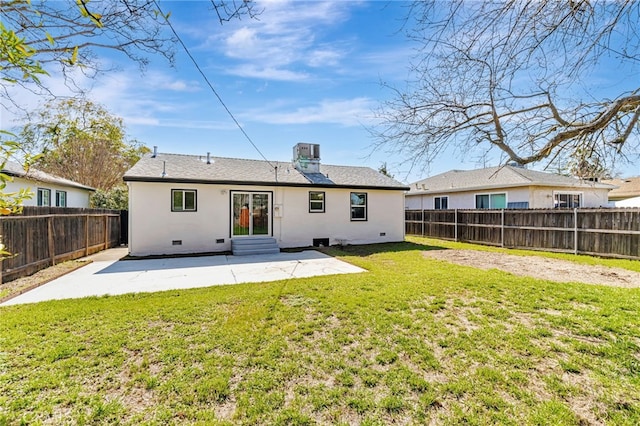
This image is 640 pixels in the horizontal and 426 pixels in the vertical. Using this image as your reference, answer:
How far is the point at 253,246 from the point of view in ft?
36.7

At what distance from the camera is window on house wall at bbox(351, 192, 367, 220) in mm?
13656

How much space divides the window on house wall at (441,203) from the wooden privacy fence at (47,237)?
18.8 meters

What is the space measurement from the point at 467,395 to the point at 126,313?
4728mm

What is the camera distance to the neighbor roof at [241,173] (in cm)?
1080

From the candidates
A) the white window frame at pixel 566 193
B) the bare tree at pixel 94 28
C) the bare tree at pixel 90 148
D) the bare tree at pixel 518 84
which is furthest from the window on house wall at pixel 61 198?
the white window frame at pixel 566 193

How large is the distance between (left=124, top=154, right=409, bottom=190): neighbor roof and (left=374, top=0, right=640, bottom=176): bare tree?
8845mm

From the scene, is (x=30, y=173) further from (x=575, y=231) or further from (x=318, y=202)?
(x=575, y=231)

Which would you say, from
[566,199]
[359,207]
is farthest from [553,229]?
[566,199]

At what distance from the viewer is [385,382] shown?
2.97 meters

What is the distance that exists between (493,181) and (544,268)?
964cm

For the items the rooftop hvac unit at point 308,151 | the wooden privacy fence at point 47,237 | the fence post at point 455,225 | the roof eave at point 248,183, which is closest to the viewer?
the wooden privacy fence at point 47,237

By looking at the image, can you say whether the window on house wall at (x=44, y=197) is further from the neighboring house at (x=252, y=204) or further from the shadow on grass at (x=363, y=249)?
the shadow on grass at (x=363, y=249)

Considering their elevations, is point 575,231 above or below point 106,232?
above

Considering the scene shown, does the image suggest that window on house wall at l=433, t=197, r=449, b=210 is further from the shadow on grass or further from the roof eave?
the shadow on grass
